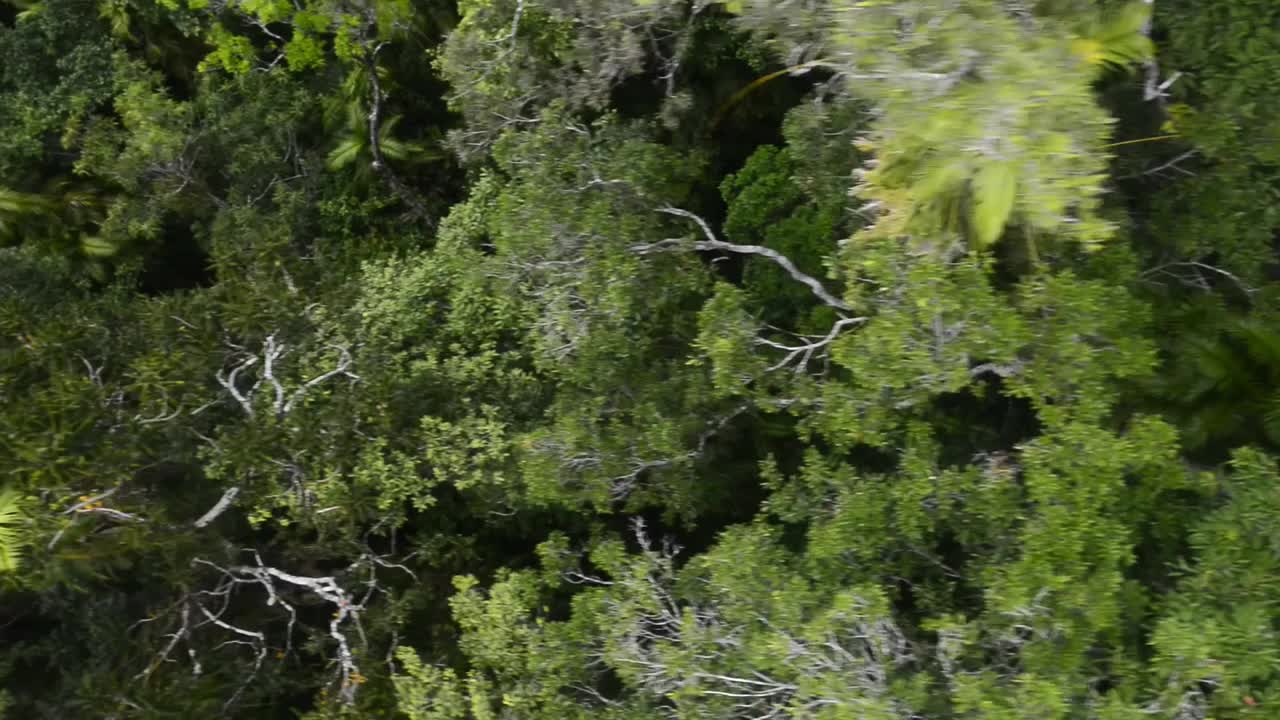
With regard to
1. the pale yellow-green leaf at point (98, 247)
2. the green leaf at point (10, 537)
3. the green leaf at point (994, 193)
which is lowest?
the green leaf at point (10, 537)

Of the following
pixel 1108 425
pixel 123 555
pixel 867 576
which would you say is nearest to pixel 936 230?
pixel 1108 425

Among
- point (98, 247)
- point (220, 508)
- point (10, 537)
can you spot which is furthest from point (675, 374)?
point (98, 247)

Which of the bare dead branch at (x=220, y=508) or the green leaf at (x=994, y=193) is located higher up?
the green leaf at (x=994, y=193)

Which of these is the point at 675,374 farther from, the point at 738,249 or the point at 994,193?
the point at 994,193

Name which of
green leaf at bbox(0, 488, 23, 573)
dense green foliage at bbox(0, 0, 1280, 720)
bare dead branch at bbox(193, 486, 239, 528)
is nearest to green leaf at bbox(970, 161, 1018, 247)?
dense green foliage at bbox(0, 0, 1280, 720)

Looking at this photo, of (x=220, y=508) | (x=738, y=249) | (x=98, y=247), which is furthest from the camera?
(x=98, y=247)

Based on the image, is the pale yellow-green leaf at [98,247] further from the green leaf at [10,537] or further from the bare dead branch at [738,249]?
the bare dead branch at [738,249]

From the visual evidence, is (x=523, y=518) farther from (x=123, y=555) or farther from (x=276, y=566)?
(x=123, y=555)

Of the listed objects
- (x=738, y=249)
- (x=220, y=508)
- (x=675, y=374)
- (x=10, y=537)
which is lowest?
(x=220, y=508)

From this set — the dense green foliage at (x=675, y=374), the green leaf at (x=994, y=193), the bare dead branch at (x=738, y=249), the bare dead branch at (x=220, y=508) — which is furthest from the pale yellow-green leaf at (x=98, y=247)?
the green leaf at (x=994, y=193)
